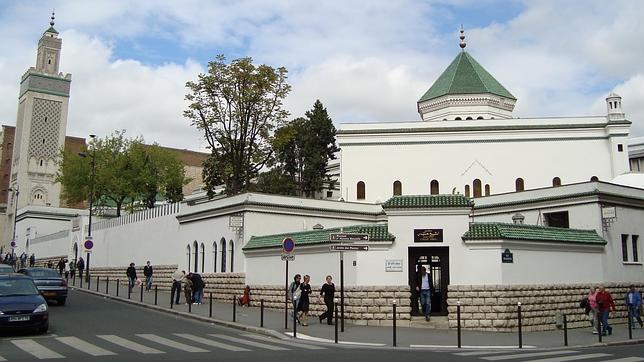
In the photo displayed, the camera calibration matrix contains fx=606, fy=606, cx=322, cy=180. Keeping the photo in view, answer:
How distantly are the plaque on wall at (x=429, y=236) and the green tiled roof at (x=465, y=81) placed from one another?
33.0m

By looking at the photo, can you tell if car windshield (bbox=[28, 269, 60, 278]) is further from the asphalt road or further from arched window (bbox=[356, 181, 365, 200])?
arched window (bbox=[356, 181, 365, 200])

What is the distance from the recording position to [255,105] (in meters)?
40.3

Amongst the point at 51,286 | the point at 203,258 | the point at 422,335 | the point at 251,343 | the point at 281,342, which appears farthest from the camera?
the point at 203,258

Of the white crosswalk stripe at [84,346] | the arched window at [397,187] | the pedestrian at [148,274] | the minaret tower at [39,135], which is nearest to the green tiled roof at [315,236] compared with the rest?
the pedestrian at [148,274]

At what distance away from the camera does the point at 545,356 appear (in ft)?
48.6

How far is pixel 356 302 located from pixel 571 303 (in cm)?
864

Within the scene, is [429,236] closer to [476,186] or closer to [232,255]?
[232,255]

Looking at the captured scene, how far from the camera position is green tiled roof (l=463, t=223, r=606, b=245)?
21969 mm

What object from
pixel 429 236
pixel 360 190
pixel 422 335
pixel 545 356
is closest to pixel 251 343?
pixel 422 335

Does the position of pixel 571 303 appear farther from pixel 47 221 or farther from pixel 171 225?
pixel 47 221

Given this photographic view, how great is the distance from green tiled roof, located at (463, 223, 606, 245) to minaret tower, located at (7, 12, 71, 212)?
7943 centimetres

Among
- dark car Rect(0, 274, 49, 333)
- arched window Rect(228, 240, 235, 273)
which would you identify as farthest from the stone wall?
dark car Rect(0, 274, 49, 333)

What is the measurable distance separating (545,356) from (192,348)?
8.61 metres

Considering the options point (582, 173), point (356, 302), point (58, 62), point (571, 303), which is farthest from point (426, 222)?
point (58, 62)
